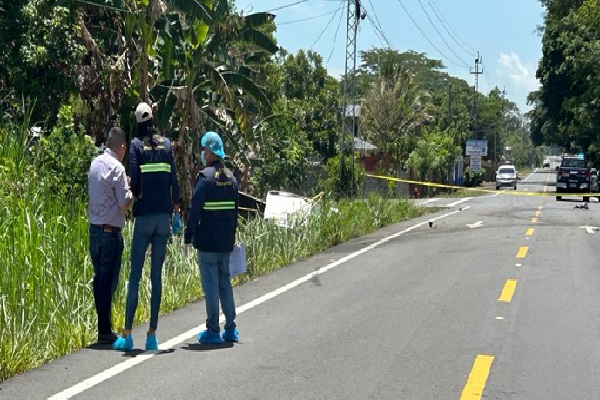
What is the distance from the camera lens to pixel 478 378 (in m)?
7.57

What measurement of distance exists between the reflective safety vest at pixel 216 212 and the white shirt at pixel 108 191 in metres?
0.75

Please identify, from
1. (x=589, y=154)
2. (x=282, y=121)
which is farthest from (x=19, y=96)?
(x=589, y=154)

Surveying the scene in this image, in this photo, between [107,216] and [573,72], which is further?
[573,72]

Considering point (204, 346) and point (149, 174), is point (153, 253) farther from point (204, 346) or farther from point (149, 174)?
point (204, 346)

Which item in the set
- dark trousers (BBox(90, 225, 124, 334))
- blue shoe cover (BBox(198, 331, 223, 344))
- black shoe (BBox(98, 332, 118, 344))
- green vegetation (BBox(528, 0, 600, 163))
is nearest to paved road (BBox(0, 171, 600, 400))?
blue shoe cover (BBox(198, 331, 223, 344))

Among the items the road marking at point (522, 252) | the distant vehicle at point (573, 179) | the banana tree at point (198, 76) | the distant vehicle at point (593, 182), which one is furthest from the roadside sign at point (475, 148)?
the road marking at point (522, 252)

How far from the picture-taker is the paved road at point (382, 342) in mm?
7176

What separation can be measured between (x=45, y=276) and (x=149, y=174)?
175 cm

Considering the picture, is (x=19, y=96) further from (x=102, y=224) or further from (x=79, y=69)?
(x=102, y=224)

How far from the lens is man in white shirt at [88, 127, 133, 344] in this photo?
27.5ft

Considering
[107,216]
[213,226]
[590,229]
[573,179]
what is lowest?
[590,229]

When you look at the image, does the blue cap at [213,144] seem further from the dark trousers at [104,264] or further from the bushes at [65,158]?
the bushes at [65,158]

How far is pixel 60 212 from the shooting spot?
35.9ft

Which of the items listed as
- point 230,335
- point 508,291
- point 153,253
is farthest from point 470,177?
point 153,253
